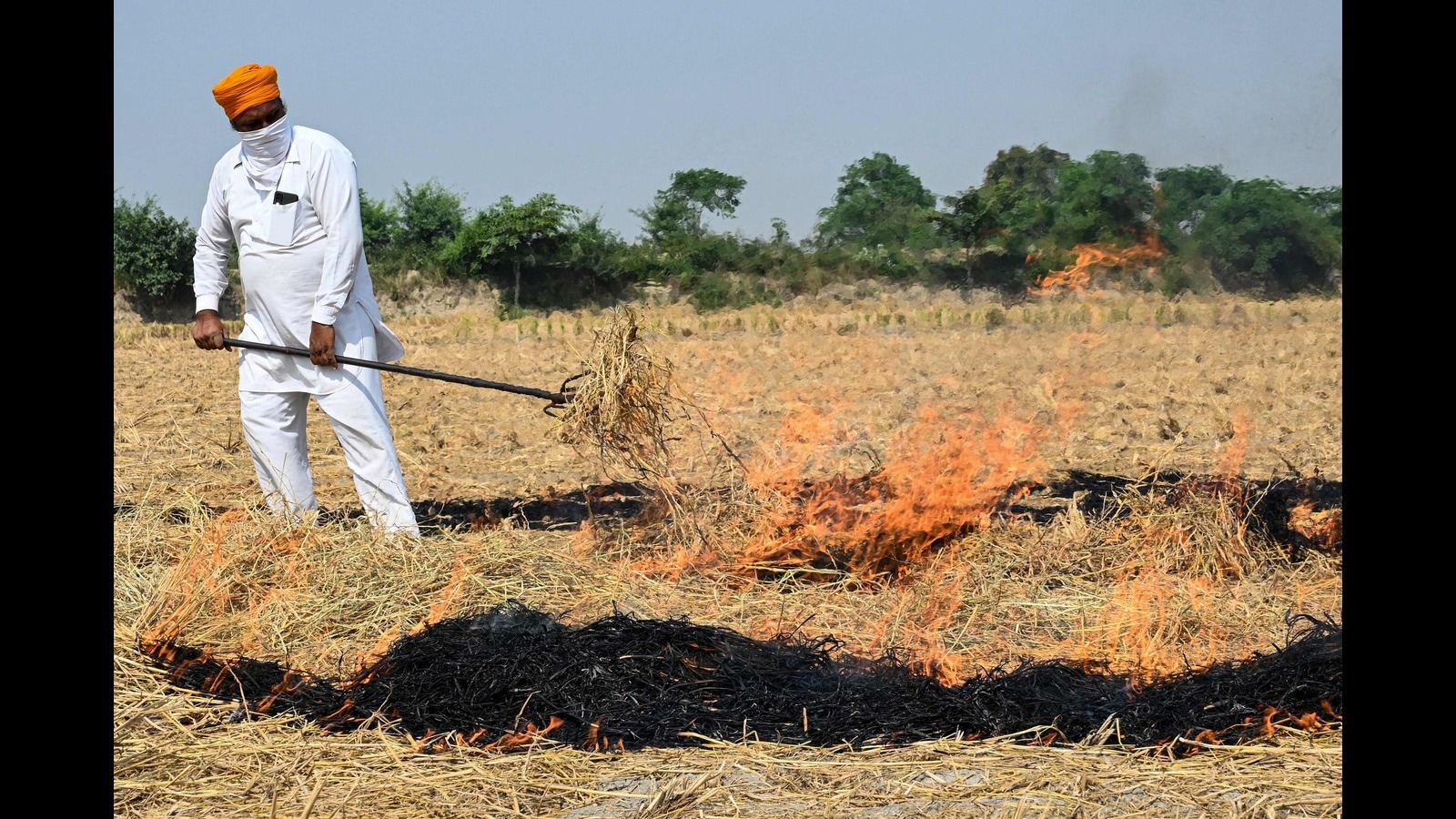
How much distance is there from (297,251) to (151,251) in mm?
34186

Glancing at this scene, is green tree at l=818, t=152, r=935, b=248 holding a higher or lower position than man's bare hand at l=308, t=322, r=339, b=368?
higher

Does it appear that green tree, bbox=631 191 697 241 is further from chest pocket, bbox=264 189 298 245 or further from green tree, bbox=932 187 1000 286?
chest pocket, bbox=264 189 298 245

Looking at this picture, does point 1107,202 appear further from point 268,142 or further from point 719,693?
point 719,693

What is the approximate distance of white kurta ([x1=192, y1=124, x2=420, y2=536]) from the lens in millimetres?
5859

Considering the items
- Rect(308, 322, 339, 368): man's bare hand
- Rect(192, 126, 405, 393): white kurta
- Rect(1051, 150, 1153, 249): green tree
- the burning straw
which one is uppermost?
Rect(1051, 150, 1153, 249): green tree

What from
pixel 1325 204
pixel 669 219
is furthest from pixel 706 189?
pixel 1325 204

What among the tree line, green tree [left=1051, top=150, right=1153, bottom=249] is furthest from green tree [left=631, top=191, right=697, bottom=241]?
green tree [left=1051, top=150, right=1153, bottom=249]

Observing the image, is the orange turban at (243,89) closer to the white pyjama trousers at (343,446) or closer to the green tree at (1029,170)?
the white pyjama trousers at (343,446)

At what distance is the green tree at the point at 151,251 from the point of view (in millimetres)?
35031

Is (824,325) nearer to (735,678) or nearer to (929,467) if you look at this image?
(929,467)

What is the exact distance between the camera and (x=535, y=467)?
8.48 meters

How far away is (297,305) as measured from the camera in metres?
5.94

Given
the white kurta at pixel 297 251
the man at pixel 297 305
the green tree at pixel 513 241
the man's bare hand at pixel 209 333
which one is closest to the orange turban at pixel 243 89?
the man at pixel 297 305

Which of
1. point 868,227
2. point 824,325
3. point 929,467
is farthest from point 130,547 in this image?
point 868,227
